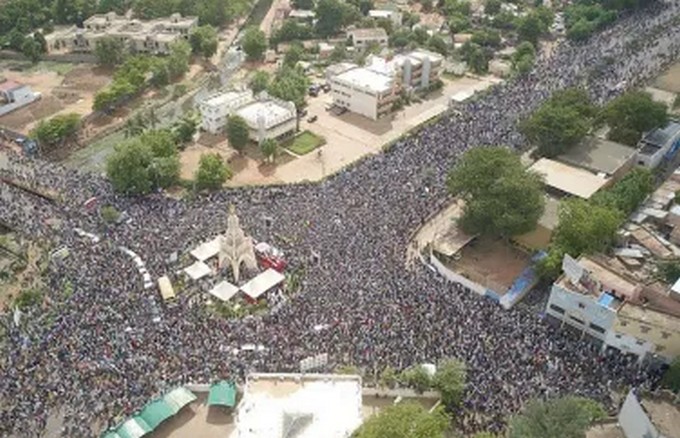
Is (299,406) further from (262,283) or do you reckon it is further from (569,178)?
(569,178)

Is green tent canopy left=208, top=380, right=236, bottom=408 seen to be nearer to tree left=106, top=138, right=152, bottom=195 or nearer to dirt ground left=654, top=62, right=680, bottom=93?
tree left=106, top=138, right=152, bottom=195

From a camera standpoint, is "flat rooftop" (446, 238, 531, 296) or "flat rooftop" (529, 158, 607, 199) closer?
"flat rooftop" (446, 238, 531, 296)

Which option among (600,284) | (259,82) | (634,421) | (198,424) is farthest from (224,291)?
(259,82)

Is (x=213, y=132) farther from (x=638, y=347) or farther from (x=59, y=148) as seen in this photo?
(x=638, y=347)

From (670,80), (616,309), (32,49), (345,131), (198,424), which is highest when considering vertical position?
(616,309)

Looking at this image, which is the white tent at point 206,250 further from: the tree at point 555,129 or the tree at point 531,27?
the tree at point 531,27

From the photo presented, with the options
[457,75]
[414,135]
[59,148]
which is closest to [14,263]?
[59,148]

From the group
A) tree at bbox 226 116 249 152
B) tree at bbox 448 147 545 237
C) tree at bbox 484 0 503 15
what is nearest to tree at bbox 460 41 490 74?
tree at bbox 484 0 503 15
